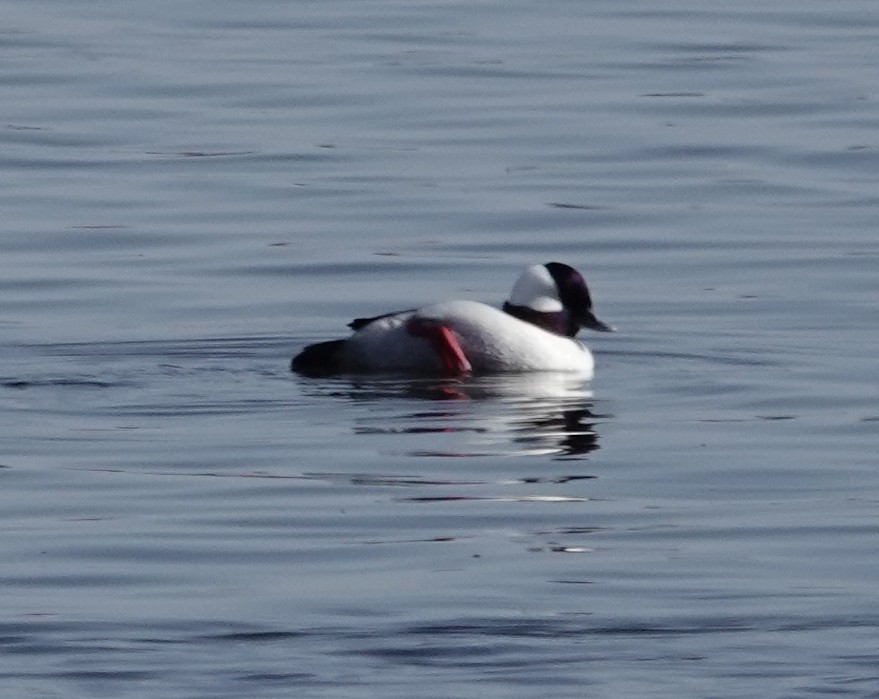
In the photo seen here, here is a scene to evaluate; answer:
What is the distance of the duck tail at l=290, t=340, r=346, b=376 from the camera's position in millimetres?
13133

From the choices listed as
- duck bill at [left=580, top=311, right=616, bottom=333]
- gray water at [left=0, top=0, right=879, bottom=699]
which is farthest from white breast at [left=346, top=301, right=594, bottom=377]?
duck bill at [left=580, top=311, right=616, bottom=333]

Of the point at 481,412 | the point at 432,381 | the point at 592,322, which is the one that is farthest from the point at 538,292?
the point at 481,412

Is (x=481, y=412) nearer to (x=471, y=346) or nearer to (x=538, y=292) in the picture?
(x=471, y=346)

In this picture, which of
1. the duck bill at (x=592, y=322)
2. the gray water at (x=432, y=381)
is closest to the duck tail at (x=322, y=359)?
the gray water at (x=432, y=381)

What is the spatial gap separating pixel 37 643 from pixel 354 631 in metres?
0.92

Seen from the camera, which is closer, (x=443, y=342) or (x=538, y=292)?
(x=443, y=342)

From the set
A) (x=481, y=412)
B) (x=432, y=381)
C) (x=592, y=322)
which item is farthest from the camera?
(x=592, y=322)

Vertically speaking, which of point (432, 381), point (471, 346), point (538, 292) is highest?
point (538, 292)

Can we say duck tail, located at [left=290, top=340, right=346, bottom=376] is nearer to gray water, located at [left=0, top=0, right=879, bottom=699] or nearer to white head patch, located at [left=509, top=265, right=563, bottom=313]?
gray water, located at [left=0, top=0, right=879, bottom=699]

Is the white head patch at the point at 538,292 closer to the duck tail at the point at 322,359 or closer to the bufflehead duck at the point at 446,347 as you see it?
the bufflehead duck at the point at 446,347

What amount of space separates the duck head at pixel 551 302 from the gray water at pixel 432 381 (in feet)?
0.97

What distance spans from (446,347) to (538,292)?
3.40 feet

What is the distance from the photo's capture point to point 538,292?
1396 centimetres

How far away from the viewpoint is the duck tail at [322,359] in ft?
43.1
